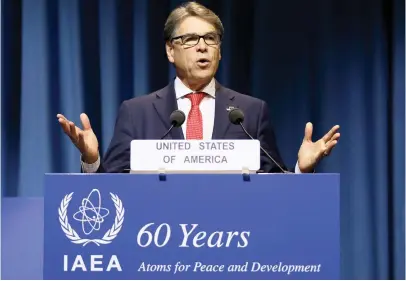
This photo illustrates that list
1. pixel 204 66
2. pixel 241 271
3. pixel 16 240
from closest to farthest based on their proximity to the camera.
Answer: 1. pixel 241 271
2. pixel 204 66
3. pixel 16 240

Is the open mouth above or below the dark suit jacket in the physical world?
above

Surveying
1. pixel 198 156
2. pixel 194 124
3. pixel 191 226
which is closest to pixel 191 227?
pixel 191 226

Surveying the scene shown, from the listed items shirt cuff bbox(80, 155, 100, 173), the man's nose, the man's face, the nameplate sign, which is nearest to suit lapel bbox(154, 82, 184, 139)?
the man's face

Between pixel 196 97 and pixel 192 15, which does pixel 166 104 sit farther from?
pixel 192 15

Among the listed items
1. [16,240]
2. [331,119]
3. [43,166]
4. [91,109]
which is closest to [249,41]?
[331,119]

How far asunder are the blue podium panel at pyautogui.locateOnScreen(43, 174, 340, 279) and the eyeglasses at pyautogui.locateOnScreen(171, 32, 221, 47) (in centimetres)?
99

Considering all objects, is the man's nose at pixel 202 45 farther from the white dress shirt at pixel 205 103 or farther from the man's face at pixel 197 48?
the white dress shirt at pixel 205 103

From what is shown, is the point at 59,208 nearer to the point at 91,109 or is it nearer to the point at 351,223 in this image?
the point at 91,109

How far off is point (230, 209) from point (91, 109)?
2291 millimetres

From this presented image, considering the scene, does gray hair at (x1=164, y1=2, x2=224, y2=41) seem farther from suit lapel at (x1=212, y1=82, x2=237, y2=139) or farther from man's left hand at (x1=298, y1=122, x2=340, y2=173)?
man's left hand at (x1=298, y1=122, x2=340, y2=173)

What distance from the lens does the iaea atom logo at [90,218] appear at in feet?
6.07

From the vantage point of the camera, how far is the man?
2.70 m

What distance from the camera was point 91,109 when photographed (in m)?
4.04

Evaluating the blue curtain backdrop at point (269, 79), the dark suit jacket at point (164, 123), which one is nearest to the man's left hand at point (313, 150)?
the dark suit jacket at point (164, 123)
